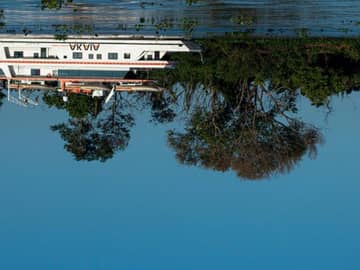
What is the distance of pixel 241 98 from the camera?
1034 inches

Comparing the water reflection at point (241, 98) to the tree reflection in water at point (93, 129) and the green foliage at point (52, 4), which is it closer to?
the tree reflection in water at point (93, 129)

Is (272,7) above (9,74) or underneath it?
above

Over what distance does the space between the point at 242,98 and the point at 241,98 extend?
0.09 meters

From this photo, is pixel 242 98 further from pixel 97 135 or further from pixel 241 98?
pixel 97 135

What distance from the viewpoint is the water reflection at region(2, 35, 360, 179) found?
24.8m

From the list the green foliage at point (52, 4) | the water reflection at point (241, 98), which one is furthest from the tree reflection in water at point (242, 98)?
the green foliage at point (52, 4)

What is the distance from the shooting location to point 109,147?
2506 centimetres

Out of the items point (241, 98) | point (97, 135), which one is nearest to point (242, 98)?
point (241, 98)

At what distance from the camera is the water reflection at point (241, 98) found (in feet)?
81.3

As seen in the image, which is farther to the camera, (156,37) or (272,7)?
(272,7)

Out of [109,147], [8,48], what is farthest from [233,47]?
[8,48]

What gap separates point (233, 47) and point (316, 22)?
3.98 m

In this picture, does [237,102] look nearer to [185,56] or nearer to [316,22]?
[185,56]

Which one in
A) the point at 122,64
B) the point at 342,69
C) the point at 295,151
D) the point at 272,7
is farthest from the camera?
the point at 272,7
